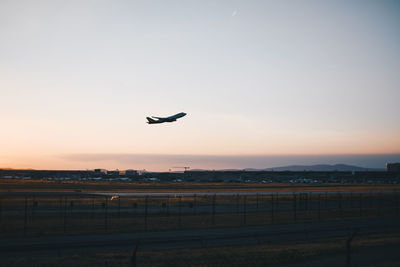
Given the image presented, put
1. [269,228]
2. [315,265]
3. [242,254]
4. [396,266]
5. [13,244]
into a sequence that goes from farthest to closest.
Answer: [269,228] < [13,244] < [242,254] < [315,265] < [396,266]

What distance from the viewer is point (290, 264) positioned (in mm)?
19844

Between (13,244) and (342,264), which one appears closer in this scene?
(342,264)

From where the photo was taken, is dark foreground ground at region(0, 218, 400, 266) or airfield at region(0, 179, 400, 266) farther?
airfield at region(0, 179, 400, 266)

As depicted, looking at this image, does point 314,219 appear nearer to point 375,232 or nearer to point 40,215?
point 375,232

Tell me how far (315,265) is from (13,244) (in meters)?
20.7

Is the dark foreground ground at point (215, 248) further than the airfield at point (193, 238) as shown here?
No

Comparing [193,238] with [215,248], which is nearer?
[215,248]

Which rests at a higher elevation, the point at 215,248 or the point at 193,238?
the point at 215,248

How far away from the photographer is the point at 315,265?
19.7 m

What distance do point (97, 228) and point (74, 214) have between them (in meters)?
10.6

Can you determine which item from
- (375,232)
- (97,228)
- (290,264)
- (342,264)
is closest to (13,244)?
(97,228)

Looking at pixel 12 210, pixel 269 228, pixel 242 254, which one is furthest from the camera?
pixel 12 210

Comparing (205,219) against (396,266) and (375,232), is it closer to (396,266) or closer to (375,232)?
(375,232)

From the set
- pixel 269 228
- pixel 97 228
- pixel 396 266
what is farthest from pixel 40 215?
pixel 396 266
